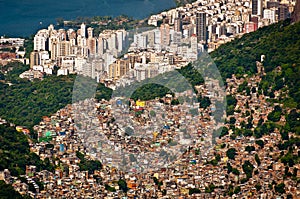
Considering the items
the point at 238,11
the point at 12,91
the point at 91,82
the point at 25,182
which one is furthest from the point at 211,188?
the point at 238,11

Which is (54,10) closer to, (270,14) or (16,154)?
(270,14)

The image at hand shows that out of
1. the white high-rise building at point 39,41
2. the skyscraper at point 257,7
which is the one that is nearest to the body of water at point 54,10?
the white high-rise building at point 39,41

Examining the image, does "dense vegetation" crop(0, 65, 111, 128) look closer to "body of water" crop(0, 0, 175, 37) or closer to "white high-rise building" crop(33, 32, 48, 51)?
"white high-rise building" crop(33, 32, 48, 51)

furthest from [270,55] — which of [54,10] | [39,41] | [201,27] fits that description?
[54,10]

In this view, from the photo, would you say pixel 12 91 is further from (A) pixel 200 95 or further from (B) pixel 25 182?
(B) pixel 25 182

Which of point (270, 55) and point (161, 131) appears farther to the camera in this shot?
point (270, 55)

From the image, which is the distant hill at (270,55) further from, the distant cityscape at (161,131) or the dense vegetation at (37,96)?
the dense vegetation at (37,96)
